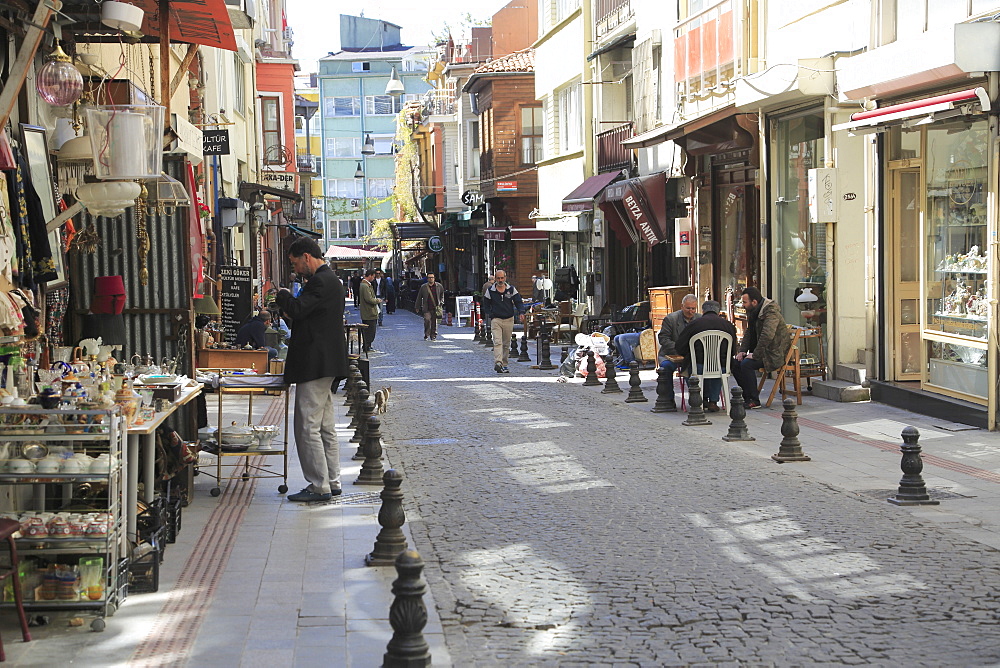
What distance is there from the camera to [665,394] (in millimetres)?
16359

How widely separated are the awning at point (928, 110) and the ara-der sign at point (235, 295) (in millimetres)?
9812

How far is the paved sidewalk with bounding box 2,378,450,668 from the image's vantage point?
19.9 ft

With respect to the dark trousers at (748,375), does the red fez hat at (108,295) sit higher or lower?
higher

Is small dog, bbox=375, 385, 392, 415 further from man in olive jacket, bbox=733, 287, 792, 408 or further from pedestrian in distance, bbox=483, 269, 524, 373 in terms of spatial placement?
pedestrian in distance, bbox=483, 269, 524, 373

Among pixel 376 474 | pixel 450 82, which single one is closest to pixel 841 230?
pixel 376 474

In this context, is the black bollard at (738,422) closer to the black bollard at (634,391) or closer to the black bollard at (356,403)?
the black bollard at (356,403)

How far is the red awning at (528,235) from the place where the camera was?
4241 centimetres

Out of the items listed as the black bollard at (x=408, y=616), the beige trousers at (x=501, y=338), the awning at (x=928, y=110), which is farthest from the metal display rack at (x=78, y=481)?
the beige trousers at (x=501, y=338)

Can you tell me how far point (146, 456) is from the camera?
794 centimetres

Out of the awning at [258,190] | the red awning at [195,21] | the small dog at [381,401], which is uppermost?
the red awning at [195,21]

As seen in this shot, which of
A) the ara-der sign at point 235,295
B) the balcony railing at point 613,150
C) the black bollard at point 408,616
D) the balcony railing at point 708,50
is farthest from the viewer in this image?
the balcony railing at point 613,150

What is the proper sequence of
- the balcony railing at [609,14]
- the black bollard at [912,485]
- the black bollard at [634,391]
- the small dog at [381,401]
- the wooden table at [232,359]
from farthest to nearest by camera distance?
1. the balcony railing at [609,14]
2. the black bollard at [634,391]
3. the small dog at [381,401]
4. the wooden table at [232,359]
5. the black bollard at [912,485]

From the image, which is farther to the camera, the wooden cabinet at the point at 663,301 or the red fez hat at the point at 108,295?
the wooden cabinet at the point at 663,301

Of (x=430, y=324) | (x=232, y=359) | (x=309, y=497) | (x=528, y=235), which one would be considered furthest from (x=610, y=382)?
(x=528, y=235)
